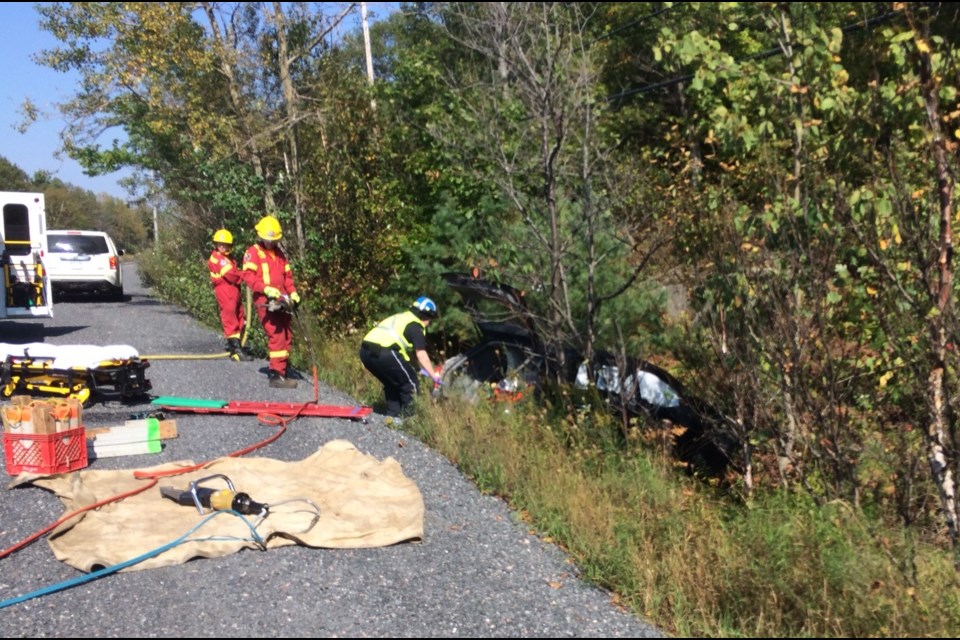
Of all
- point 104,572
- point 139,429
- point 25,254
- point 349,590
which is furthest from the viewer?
point 25,254

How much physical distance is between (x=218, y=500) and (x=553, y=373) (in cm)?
381

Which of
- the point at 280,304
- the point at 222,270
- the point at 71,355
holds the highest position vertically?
the point at 222,270

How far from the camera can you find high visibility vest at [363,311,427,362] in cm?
955

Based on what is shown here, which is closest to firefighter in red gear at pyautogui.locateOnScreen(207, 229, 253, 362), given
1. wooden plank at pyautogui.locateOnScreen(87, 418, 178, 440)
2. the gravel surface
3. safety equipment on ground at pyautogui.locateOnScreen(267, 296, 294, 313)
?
safety equipment on ground at pyautogui.locateOnScreen(267, 296, 294, 313)

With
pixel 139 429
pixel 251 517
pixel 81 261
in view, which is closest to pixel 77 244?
pixel 81 261

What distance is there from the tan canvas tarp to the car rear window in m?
18.7

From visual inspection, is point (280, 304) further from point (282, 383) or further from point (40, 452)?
point (40, 452)

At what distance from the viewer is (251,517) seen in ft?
19.8

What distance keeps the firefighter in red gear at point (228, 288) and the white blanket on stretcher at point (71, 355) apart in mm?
3662

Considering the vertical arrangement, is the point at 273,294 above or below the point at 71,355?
above

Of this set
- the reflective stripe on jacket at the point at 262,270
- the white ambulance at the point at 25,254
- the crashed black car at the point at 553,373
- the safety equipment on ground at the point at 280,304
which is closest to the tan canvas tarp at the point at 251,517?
the crashed black car at the point at 553,373

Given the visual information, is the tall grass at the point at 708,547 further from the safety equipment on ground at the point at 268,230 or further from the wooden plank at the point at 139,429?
the safety equipment on ground at the point at 268,230

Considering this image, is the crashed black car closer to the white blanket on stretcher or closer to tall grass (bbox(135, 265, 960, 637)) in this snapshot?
tall grass (bbox(135, 265, 960, 637))

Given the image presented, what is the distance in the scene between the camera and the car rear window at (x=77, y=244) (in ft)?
78.8
